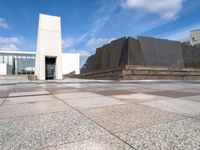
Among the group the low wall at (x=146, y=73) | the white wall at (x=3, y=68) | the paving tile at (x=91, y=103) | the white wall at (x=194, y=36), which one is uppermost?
the white wall at (x=194, y=36)

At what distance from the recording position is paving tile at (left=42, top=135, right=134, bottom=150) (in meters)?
1.98

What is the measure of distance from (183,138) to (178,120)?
84 cm

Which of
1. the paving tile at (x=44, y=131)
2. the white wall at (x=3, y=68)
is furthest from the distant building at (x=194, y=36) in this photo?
the white wall at (x=3, y=68)

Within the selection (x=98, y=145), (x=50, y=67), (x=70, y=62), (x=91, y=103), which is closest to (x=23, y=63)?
(x=70, y=62)

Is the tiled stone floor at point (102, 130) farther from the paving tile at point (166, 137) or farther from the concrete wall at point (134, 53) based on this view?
the concrete wall at point (134, 53)

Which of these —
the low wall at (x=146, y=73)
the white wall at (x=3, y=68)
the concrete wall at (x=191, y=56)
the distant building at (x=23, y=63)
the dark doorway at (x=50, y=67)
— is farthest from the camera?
the white wall at (x=3, y=68)

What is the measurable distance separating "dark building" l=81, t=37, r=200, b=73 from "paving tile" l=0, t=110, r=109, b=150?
1657 cm

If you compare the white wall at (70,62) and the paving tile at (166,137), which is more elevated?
the white wall at (70,62)

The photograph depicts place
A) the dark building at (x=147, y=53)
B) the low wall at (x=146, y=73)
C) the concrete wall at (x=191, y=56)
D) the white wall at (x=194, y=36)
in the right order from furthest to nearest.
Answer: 1. the white wall at (x=194, y=36)
2. the concrete wall at (x=191, y=56)
3. the dark building at (x=147, y=53)
4. the low wall at (x=146, y=73)

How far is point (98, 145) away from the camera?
2.05m

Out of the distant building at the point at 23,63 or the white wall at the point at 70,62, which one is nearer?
the white wall at the point at 70,62

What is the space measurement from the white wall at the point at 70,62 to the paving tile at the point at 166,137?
53.1 meters

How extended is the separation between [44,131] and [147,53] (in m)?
19.5

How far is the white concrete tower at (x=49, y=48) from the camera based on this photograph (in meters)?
25.9
